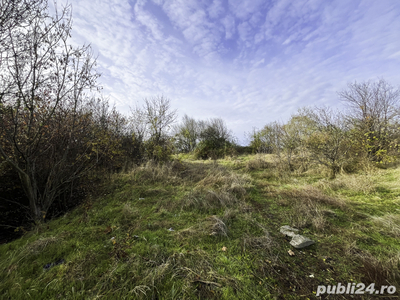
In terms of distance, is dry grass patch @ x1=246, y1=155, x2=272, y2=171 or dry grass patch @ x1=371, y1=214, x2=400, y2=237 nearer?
dry grass patch @ x1=371, y1=214, x2=400, y2=237

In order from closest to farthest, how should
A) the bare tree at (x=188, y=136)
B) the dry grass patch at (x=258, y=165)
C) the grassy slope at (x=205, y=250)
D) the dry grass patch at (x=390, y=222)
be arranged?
→ the grassy slope at (x=205, y=250) < the dry grass patch at (x=390, y=222) < the dry grass patch at (x=258, y=165) < the bare tree at (x=188, y=136)

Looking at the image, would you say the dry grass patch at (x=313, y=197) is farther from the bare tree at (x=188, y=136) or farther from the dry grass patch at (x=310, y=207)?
the bare tree at (x=188, y=136)

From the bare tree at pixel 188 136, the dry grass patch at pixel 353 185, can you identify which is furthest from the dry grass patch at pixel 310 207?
the bare tree at pixel 188 136

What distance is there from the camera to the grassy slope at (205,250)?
1.90 meters

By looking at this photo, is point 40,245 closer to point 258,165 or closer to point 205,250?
point 205,250

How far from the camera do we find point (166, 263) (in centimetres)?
217

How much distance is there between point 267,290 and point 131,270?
1.68 metres

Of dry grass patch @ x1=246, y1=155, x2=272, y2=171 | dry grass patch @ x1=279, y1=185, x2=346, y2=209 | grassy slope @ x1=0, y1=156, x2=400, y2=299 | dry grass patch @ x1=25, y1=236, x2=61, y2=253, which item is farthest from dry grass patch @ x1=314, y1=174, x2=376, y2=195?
dry grass patch @ x1=25, y1=236, x2=61, y2=253

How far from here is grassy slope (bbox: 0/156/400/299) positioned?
74.6 inches

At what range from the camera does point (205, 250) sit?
258cm

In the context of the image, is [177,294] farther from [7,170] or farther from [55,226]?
[7,170]

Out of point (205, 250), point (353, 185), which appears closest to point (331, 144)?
point (353, 185)

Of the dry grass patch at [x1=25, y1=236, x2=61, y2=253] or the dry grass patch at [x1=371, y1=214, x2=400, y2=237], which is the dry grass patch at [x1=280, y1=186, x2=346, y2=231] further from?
the dry grass patch at [x1=25, y1=236, x2=61, y2=253]

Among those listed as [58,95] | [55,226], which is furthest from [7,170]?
[58,95]
